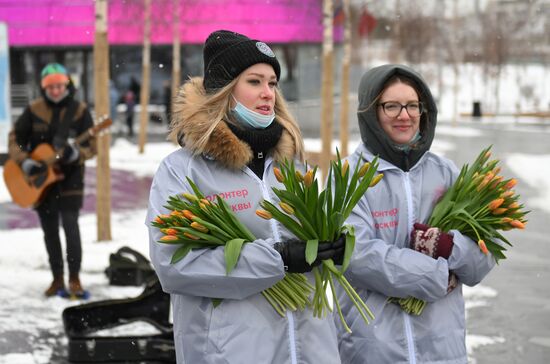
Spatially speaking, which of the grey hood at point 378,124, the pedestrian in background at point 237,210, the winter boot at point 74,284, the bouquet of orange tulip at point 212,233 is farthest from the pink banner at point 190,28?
the bouquet of orange tulip at point 212,233

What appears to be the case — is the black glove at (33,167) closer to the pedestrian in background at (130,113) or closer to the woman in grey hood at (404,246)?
the woman in grey hood at (404,246)

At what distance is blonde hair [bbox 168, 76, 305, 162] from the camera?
10.3ft

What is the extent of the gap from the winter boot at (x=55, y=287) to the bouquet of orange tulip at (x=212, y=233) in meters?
4.75

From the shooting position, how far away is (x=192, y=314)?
122 inches

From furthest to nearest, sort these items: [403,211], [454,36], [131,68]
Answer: [454,36], [131,68], [403,211]

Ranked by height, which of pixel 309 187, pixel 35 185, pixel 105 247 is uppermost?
pixel 309 187

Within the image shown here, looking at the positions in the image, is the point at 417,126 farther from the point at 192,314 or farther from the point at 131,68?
the point at 131,68

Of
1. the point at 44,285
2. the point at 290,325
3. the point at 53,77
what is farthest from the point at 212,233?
the point at 44,285

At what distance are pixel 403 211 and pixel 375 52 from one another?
35139 mm

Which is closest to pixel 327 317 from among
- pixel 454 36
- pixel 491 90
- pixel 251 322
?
pixel 251 322

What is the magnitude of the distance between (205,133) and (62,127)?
4.52 meters

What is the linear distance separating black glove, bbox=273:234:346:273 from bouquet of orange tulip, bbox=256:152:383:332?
0.08 ft

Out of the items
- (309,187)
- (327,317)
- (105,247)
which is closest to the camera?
(309,187)

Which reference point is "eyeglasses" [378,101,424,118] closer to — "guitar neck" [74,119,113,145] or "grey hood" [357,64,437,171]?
"grey hood" [357,64,437,171]
